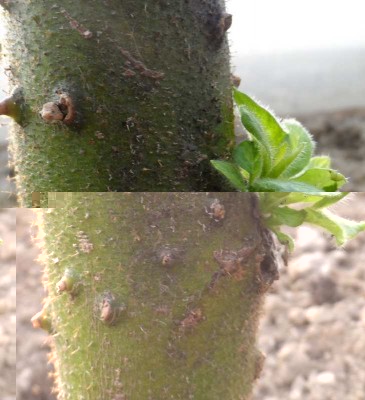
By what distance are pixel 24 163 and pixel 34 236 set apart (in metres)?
0.05

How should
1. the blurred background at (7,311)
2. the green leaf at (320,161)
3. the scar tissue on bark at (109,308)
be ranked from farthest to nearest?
1. the blurred background at (7,311)
2. the green leaf at (320,161)
3. the scar tissue on bark at (109,308)

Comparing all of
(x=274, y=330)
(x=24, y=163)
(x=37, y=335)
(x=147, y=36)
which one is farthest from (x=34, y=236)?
(x=274, y=330)

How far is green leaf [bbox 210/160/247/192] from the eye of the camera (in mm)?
397

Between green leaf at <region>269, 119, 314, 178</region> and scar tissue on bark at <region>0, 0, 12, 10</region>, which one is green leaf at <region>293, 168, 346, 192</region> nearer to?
green leaf at <region>269, 119, 314, 178</region>

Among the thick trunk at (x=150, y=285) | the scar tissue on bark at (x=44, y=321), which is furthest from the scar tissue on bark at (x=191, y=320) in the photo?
the scar tissue on bark at (x=44, y=321)

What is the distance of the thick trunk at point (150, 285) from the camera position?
14.8 inches

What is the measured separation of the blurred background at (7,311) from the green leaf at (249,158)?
2.22 feet

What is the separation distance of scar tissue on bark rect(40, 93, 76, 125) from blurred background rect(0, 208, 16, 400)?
2.17 feet

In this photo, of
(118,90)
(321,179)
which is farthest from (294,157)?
(118,90)

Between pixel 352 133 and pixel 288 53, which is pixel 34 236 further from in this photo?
pixel 288 53

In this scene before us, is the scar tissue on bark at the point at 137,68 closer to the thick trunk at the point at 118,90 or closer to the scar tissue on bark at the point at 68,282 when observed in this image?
the thick trunk at the point at 118,90

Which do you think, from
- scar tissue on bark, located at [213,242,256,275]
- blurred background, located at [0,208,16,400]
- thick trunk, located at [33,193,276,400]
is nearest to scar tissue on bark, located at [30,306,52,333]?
thick trunk, located at [33,193,276,400]

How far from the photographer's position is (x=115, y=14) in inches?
15.1

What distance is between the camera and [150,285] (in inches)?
14.8
